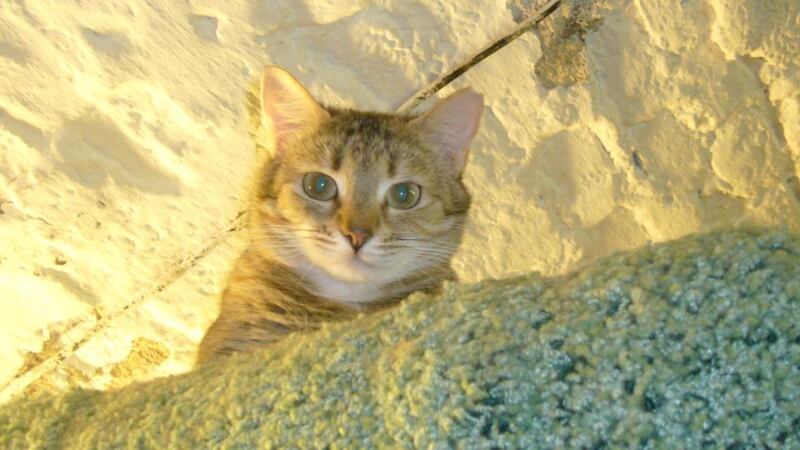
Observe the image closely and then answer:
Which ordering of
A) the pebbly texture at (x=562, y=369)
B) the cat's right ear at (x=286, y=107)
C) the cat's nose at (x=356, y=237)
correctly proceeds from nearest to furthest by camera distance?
the pebbly texture at (x=562, y=369), the cat's nose at (x=356, y=237), the cat's right ear at (x=286, y=107)

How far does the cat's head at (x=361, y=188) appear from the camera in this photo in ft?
4.53

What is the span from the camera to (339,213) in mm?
1404

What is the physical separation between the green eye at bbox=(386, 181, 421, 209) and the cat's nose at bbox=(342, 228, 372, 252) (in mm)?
159

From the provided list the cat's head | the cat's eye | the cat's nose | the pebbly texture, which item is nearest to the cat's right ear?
the cat's head

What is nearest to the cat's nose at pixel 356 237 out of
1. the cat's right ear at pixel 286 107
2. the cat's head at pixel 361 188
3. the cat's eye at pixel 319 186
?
the cat's head at pixel 361 188

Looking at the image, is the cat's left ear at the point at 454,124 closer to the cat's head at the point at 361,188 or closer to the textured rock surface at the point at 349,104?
the cat's head at the point at 361,188

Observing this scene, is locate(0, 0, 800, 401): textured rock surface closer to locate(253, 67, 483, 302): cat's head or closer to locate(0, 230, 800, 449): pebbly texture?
locate(253, 67, 483, 302): cat's head

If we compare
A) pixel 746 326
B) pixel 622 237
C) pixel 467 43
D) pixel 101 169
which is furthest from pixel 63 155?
pixel 746 326

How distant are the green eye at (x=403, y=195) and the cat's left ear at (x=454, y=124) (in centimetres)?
12

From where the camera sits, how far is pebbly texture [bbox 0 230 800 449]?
2.13 feet

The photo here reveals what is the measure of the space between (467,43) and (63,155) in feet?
2.71

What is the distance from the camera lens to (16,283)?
67.1 inches

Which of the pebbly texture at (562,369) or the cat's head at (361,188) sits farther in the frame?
the cat's head at (361,188)

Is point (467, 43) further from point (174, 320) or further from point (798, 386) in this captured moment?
point (798, 386)
